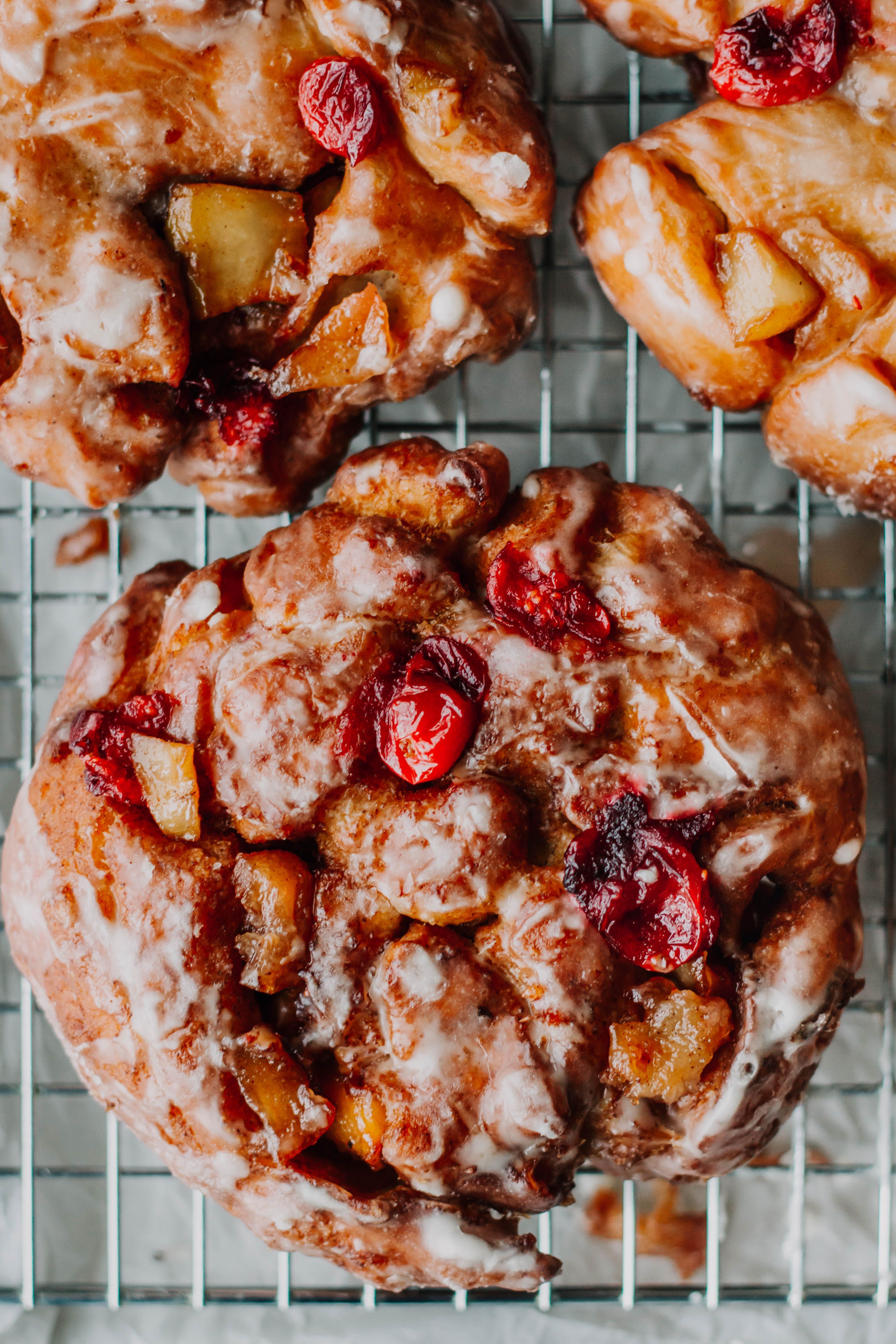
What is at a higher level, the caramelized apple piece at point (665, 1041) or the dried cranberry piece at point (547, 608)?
the dried cranberry piece at point (547, 608)

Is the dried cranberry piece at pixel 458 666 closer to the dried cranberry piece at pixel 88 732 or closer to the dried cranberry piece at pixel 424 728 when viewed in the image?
the dried cranberry piece at pixel 424 728

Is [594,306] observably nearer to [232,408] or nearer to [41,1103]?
[232,408]

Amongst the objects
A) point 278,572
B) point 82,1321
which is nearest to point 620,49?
point 278,572

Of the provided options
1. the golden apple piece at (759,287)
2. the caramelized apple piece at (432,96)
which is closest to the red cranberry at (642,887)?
the golden apple piece at (759,287)

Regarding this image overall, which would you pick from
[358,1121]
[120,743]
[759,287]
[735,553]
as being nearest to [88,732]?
[120,743]

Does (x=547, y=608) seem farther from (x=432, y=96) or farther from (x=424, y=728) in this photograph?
(x=432, y=96)

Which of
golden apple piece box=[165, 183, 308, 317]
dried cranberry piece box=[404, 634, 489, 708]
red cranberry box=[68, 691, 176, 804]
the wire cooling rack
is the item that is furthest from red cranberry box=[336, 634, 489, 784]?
the wire cooling rack
